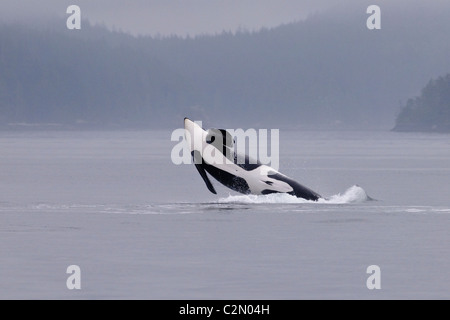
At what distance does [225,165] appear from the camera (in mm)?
48969

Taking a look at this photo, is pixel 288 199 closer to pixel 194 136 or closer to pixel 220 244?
pixel 194 136

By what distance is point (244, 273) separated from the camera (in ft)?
108

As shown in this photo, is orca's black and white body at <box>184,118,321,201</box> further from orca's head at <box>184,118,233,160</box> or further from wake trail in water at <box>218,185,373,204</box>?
wake trail in water at <box>218,185,373,204</box>

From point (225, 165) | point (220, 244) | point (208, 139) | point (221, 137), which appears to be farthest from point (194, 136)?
point (220, 244)

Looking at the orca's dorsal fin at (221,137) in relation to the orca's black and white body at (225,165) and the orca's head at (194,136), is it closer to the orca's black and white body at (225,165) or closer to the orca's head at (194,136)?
the orca's black and white body at (225,165)

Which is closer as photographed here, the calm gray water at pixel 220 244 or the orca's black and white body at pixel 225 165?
the calm gray water at pixel 220 244

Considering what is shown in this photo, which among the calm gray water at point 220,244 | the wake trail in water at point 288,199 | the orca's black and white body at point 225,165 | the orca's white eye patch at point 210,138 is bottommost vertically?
the calm gray water at point 220,244

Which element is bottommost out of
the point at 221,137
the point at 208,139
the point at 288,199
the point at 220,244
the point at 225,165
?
the point at 220,244

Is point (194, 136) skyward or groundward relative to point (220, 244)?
skyward

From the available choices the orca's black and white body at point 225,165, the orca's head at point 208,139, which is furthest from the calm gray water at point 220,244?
the orca's head at point 208,139

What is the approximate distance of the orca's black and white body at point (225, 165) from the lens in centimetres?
4894

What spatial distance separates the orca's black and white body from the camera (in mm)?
48938

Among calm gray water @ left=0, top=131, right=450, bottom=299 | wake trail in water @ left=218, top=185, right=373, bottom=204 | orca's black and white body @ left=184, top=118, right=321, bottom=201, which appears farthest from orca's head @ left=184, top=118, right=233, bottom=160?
wake trail in water @ left=218, top=185, right=373, bottom=204
